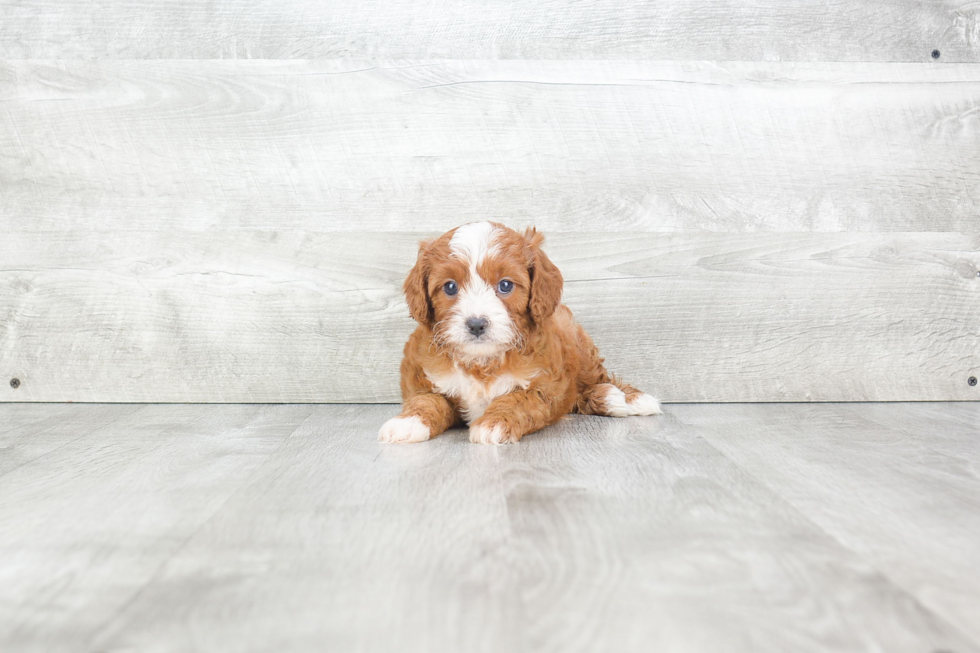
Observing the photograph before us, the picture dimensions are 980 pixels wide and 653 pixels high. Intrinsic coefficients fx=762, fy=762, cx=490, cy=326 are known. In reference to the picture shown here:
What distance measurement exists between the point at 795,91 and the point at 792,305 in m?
0.74

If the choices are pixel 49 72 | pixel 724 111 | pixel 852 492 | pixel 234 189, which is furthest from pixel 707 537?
pixel 49 72

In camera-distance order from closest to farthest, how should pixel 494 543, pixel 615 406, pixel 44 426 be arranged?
pixel 494 543
pixel 44 426
pixel 615 406

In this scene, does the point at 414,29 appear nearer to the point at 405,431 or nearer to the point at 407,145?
the point at 407,145

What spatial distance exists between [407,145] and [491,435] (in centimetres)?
117

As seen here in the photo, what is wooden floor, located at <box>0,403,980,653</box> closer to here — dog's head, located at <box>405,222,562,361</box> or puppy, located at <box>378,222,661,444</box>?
puppy, located at <box>378,222,661,444</box>

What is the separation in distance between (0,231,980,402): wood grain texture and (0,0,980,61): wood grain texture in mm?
632

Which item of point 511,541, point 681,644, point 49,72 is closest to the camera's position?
point 681,644

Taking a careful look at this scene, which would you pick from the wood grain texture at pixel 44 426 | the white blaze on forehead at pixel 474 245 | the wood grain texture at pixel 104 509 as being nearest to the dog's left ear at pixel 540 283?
the white blaze on forehead at pixel 474 245

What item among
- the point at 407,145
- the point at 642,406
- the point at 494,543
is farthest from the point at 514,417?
the point at 407,145

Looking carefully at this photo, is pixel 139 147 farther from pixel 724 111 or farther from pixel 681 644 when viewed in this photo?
pixel 681 644

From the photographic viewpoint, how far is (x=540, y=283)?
201cm

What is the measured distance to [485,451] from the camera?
72.1 inches

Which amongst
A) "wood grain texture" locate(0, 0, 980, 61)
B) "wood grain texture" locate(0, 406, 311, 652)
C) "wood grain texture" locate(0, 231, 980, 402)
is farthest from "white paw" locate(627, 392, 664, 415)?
"wood grain texture" locate(0, 0, 980, 61)

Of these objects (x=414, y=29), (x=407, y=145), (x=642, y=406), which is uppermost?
(x=414, y=29)
